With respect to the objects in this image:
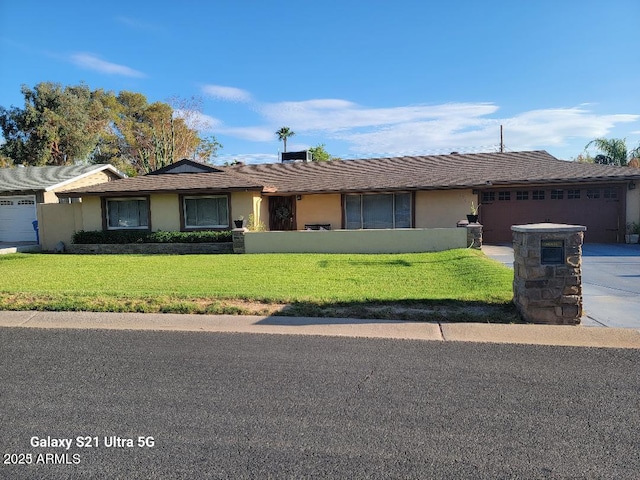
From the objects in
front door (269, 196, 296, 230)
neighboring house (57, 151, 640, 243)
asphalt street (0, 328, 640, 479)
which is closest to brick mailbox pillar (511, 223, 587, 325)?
asphalt street (0, 328, 640, 479)

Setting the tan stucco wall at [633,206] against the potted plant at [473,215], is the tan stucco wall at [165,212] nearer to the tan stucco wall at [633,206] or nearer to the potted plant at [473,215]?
the potted plant at [473,215]

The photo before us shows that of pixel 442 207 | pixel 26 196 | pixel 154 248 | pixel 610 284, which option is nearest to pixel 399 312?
pixel 610 284

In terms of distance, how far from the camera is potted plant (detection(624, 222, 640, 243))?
56.5 feet

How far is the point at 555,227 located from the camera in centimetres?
646

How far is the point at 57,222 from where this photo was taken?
2002 cm

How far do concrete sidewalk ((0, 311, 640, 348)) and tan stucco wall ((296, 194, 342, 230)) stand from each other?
1332cm

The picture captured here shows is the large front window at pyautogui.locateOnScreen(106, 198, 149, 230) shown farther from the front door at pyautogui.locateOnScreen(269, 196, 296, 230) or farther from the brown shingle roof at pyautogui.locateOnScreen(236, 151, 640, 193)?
the brown shingle roof at pyautogui.locateOnScreen(236, 151, 640, 193)

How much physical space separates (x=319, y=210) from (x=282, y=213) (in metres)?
1.93

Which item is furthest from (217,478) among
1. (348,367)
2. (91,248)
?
(91,248)

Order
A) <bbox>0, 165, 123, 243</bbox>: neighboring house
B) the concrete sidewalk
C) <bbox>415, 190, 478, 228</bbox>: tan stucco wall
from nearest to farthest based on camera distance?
the concrete sidewalk
<bbox>415, 190, 478, 228</bbox>: tan stucco wall
<bbox>0, 165, 123, 243</bbox>: neighboring house

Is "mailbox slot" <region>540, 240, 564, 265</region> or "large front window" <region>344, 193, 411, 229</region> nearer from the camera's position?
"mailbox slot" <region>540, 240, 564, 265</region>

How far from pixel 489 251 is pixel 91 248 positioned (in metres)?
15.4

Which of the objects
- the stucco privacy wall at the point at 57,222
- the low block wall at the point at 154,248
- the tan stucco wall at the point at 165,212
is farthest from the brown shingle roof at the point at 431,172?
the stucco privacy wall at the point at 57,222

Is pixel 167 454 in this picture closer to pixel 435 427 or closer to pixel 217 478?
pixel 217 478
